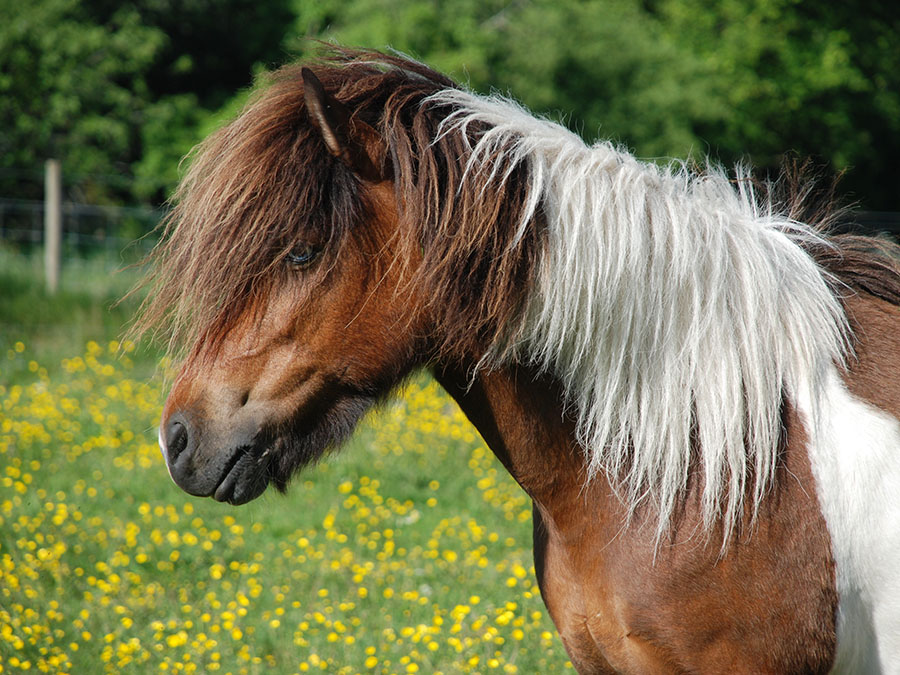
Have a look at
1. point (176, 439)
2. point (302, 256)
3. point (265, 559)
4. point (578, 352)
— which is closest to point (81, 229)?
point (265, 559)

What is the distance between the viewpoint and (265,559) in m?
4.64

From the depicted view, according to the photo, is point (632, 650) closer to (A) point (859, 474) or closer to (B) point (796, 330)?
(A) point (859, 474)

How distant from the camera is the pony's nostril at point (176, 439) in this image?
194 cm

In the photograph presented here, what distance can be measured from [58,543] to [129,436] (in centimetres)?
217

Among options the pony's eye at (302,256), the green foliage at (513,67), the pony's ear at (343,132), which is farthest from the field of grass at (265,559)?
the green foliage at (513,67)

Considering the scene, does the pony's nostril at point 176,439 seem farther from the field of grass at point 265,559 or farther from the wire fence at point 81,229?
the wire fence at point 81,229

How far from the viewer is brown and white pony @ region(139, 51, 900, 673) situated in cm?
187

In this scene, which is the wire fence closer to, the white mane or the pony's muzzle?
the pony's muzzle

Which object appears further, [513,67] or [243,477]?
[513,67]

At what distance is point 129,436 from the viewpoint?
6.66 metres

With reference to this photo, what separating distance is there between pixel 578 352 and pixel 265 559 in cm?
323

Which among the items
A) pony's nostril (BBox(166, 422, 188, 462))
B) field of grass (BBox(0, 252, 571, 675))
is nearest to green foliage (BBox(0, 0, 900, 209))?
field of grass (BBox(0, 252, 571, 675))

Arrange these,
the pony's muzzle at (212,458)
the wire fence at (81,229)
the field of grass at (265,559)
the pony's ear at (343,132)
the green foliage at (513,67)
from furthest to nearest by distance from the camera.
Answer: the green foliage at (513,67)
the wire fence at (81,229)
the field of grass at (265,559)
the pony's muzzle at (212,458)
the pony's ear at (343,132)

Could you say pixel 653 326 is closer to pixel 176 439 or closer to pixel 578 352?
pixel 578 352
